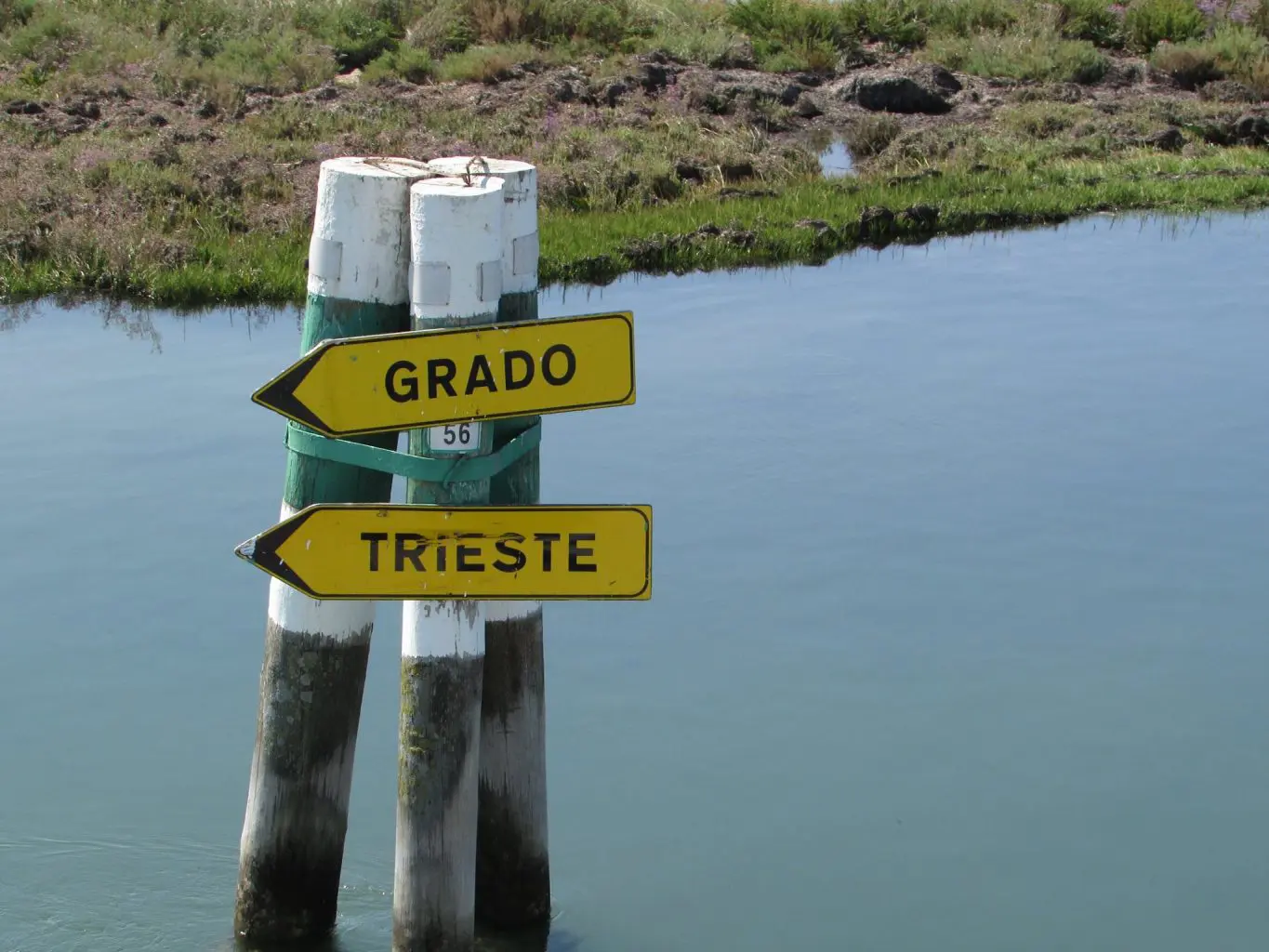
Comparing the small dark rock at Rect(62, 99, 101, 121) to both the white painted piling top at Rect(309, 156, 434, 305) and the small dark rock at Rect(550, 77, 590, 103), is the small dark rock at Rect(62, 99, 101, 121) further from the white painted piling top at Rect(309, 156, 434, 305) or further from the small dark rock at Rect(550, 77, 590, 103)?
the white painted piling top at Rect(309, 156, 434, 305)

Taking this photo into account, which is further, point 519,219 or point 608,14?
point 608,14

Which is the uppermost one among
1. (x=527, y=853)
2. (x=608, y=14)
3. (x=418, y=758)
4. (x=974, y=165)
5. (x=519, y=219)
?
(x=608, y=14)

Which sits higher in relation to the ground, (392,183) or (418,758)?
(392,183)

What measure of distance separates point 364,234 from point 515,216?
0.40m

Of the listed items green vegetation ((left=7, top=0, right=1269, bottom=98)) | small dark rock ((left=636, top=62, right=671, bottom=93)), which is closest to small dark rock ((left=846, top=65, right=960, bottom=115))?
green vegetation ((left=7, top=0, right=1269, bottom=98))

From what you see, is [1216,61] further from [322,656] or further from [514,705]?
[322,656]

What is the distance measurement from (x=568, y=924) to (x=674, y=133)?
16597 mm

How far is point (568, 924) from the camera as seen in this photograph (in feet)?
20.0

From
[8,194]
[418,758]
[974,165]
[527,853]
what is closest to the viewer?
[418,758]

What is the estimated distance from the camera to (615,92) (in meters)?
24.5

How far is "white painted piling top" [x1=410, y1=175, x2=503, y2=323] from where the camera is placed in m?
4.45

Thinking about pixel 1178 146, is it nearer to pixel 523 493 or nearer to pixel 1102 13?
pixel 1102 13

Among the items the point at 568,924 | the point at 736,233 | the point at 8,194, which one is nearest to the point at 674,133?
the point at 736,233

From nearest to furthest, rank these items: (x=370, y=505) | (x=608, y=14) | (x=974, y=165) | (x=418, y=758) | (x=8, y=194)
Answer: (x=370, y=505) → (x=418, y=758) → (x=8, y=194) → (x=974, y=165) → (x=608, y=14)
